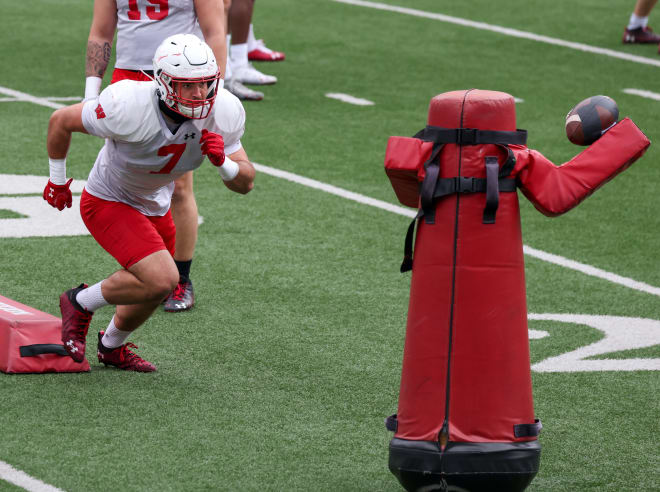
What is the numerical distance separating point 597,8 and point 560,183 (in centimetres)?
1279

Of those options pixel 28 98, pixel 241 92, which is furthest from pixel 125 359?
pixel 28 98

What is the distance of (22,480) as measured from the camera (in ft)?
15.1

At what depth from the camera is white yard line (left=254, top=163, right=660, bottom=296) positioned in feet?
24.3

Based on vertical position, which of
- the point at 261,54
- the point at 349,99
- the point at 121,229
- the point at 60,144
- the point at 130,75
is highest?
the point at 60,144

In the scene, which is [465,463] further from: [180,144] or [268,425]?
[180,144]

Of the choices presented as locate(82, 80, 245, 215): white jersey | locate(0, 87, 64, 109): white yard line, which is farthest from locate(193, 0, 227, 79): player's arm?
locate(0, 87, 64, 109): white yard line

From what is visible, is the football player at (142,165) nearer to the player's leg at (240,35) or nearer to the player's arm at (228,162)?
the player's arm at (228,162)

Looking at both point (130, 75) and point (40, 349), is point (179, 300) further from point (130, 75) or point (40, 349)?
point (130, 75)

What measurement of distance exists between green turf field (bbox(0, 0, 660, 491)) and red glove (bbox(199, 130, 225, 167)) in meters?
1.02

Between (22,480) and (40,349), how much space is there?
3.80 feet

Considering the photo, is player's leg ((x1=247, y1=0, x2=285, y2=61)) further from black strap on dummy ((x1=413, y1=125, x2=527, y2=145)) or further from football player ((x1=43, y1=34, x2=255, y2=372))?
black strap on dummy ((x1=413, y1=125, x2=527, y2=145))

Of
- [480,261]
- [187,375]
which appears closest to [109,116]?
[187,375]

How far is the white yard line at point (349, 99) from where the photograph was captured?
38.9 ft

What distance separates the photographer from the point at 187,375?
5.81 meters
